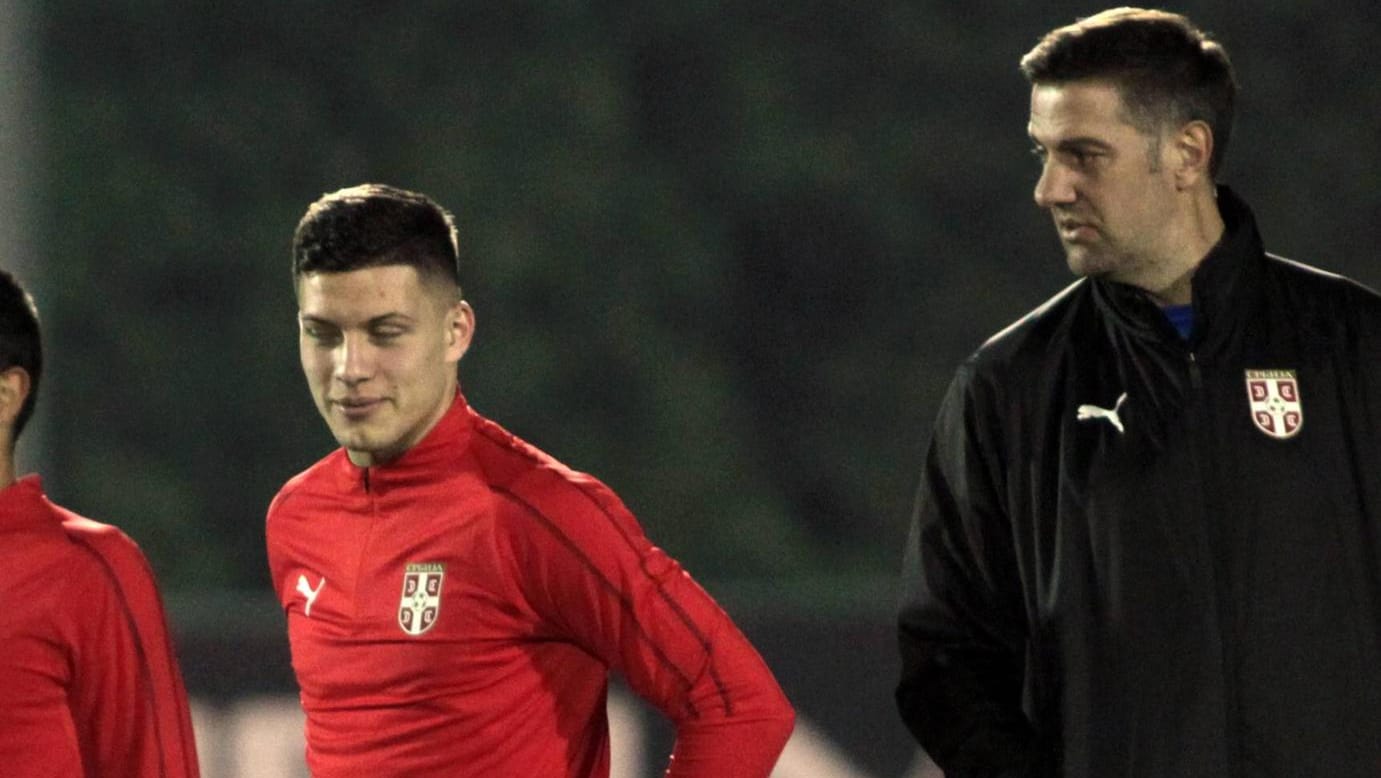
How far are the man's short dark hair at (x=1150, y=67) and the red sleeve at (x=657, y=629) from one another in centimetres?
74

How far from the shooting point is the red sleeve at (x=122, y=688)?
2906 mm

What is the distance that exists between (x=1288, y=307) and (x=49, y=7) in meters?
7.68

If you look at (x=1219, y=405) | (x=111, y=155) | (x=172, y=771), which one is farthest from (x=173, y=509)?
(x=1219, y=405)

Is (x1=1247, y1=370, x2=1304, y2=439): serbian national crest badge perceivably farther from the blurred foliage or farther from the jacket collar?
the blurred foliage

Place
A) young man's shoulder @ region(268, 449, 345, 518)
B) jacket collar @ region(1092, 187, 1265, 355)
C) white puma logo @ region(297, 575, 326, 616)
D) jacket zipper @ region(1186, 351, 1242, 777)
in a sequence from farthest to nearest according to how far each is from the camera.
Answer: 1. young man's shoulder @ region(268, 449, 345, 518)
2. white puma logo @ region(297, 575, 326, 616)
3. jacket collar @ region(1092, 187, 1265, 355)
4. jacket zipper @ region(1186, 351, 1242, 777)

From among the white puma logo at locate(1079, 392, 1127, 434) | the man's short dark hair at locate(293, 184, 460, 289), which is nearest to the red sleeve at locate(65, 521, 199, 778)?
the man's short dark hair at locate(293, 184, 460, 289)

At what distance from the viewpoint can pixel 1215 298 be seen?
9.04 ft

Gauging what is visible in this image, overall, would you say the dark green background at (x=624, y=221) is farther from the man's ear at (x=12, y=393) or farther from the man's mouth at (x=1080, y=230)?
the man's mouth at (x=1080, y=230)

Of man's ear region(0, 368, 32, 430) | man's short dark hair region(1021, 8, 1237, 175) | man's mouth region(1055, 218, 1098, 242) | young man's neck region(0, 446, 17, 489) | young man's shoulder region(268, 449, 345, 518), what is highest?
man's short dark hair region(1021, 8, 1237, 175)

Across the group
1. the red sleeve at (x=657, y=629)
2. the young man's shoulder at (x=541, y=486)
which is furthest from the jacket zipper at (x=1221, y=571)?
the young man's shoulder at (x=541, y=486)

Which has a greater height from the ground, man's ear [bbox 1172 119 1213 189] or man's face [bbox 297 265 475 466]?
man's ear [bbox 1172 119 1213 189]

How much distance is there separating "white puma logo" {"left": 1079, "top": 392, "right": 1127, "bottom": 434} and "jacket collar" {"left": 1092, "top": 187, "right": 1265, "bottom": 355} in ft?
0.27

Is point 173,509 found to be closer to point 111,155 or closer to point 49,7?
point 111,155

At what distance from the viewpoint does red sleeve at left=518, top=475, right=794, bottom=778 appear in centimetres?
283
